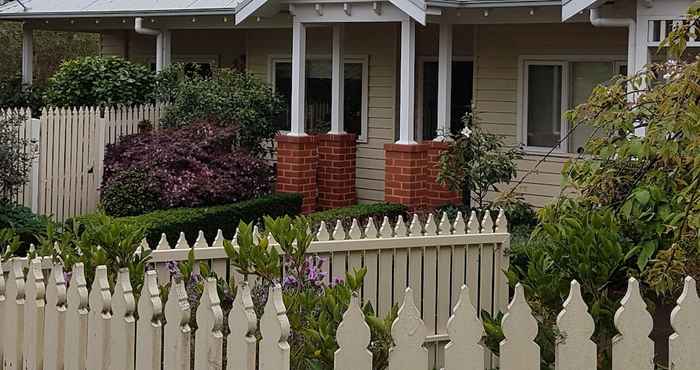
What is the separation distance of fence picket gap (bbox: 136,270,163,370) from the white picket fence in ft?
34.9

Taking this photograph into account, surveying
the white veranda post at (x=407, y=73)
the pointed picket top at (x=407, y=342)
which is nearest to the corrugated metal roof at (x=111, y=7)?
the white veranda post at (x=407, y=73)

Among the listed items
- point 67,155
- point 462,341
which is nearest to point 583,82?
point 67,155

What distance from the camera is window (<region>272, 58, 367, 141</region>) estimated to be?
59.6 ft

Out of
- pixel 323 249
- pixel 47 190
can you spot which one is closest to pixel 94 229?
pixel 323 249

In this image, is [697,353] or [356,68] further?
[356,68]

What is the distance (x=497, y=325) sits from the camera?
4430mm

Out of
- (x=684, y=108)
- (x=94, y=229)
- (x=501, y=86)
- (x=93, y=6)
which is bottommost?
(x=94, y=229)

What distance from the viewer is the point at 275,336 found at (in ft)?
13.5

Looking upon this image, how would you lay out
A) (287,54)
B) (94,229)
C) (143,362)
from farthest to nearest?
1. (287,54)
2. (94,229)
3. (143,362)

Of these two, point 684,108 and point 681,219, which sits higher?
point 684,108

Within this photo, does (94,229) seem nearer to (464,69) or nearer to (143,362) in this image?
(143,362)

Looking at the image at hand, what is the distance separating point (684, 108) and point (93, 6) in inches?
675

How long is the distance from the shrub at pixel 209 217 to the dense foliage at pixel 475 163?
270 cm

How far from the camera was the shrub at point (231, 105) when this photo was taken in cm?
1680
